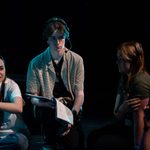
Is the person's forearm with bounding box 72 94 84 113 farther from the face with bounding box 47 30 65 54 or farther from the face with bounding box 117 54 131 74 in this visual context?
the face with bounding box 117 54 131 74

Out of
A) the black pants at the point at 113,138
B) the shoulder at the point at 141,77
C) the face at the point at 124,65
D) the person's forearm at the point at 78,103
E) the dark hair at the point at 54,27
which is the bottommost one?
the black pants at the point at 113,138

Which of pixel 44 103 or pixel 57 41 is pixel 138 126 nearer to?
pixel 44 103

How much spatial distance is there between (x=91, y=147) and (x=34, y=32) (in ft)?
8.09

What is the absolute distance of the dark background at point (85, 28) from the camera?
17.9 ft

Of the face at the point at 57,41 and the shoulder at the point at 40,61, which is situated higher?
the face at the point at 57,41

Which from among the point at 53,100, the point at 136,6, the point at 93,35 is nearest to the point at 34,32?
the point at 93,35

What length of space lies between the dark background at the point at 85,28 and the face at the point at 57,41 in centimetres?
157

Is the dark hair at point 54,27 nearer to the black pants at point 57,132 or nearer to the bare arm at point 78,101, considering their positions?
the bare arm at point 78,101

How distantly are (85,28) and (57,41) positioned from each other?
1753mm

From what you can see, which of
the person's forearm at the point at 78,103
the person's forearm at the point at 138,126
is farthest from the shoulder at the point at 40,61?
the person's forearm at the point at 138,126

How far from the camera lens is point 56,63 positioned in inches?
155

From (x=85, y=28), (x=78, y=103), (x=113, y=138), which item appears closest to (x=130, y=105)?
(x=113, y=138)

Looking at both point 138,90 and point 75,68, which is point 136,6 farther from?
point 138,90

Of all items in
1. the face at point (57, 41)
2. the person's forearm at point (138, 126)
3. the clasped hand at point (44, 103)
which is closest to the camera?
the person's forearm at point (138, 126)
